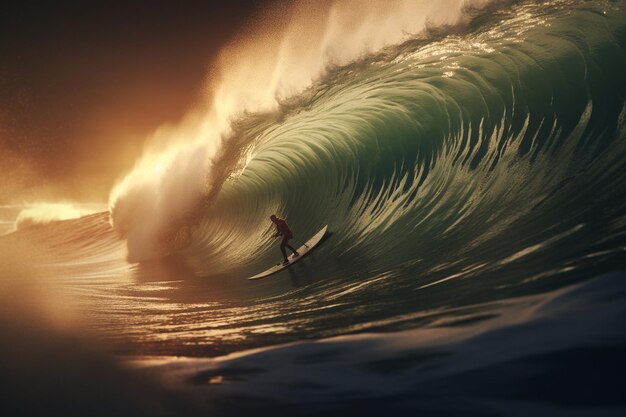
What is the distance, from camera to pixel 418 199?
901 cm

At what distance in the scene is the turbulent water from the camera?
14.6ft

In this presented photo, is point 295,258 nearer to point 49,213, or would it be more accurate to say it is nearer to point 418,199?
point 418,199

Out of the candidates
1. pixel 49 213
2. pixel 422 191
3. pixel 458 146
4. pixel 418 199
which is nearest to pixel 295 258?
pixel 418 199

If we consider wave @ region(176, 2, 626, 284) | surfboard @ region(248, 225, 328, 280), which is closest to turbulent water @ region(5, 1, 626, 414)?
wave @ region(176, 2, 626, 284)

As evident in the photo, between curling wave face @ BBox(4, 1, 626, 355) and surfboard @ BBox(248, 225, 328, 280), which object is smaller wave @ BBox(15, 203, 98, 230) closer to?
curling wave face @ BBox(4, 1, 626, 355)

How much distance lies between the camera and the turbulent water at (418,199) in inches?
175

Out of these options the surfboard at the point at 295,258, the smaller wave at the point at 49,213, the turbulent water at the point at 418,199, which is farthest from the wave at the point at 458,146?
the smaller wave at the point at 49,213

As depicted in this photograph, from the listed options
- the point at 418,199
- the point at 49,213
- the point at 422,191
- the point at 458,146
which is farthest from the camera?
the point at 49,213

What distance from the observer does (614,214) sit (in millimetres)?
4316

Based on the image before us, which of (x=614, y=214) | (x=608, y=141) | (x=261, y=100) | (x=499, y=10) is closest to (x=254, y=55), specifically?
(x=261, y=100)

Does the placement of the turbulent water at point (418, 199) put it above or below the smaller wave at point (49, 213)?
below

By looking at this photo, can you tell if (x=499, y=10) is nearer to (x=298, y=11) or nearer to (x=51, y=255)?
(x=298, y=11)

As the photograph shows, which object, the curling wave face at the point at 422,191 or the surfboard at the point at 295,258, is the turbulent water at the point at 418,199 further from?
the surfboard at the point at 295,258

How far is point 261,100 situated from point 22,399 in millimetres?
10286
